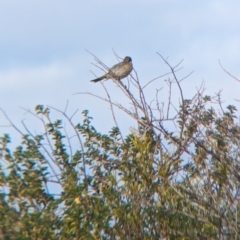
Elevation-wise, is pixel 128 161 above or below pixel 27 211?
above

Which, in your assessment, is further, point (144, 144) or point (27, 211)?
point (144, 144)

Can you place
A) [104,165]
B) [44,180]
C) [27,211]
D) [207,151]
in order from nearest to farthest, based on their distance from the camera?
[27,211]
[44,180]
[207,151]
[104,165]

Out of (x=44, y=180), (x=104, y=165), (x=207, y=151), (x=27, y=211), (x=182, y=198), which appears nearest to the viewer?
(x=27, y=211)

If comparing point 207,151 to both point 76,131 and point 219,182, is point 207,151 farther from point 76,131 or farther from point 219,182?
point 76,131

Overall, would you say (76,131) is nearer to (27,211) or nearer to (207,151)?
(207,151)

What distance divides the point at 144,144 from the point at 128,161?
266 millimetres

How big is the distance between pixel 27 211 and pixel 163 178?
1904 mm

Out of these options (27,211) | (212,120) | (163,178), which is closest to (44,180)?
(27,211)

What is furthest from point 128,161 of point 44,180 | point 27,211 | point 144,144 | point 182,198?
point 27,211

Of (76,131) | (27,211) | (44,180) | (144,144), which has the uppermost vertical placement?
(76,131)

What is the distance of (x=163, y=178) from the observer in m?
7.85

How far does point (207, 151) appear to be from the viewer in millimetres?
7984

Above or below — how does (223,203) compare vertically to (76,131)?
below

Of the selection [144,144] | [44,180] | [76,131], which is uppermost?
[76,131]
